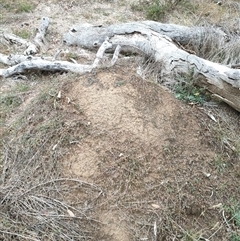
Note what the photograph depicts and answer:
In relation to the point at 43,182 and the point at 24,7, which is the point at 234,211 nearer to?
the point at 43,182

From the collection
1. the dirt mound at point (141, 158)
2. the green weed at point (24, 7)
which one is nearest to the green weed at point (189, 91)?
the dirt mound at point (141, 158)

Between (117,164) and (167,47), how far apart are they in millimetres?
1787

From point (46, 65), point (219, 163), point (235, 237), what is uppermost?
point (219, 163)

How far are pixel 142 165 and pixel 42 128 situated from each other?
911mm

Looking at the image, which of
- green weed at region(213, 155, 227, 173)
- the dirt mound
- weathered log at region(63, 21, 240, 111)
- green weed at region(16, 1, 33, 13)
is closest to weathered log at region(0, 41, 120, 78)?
weathered log at region(63, 21, 240, 111)

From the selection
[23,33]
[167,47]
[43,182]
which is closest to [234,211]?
[43,182]

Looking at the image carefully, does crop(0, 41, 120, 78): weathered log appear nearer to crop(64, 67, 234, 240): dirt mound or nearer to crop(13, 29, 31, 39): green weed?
crop(64, 67, 234, 240): dirt mound

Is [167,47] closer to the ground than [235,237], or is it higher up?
higher up

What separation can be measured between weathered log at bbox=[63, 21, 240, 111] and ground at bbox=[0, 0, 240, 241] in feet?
0.75

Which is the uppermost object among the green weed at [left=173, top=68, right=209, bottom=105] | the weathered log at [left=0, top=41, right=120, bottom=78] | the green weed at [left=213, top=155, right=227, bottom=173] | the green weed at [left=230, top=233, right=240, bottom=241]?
the green weed at [left=173, top=68, right=209, bottom=105]

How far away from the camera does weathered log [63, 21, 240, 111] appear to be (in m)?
3.94

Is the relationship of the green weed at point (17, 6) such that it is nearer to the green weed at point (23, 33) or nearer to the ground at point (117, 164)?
the green weed at point (23, 33)

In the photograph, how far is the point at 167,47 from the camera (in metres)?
4.52

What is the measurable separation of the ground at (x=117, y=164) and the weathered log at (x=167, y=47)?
9.0 inches
